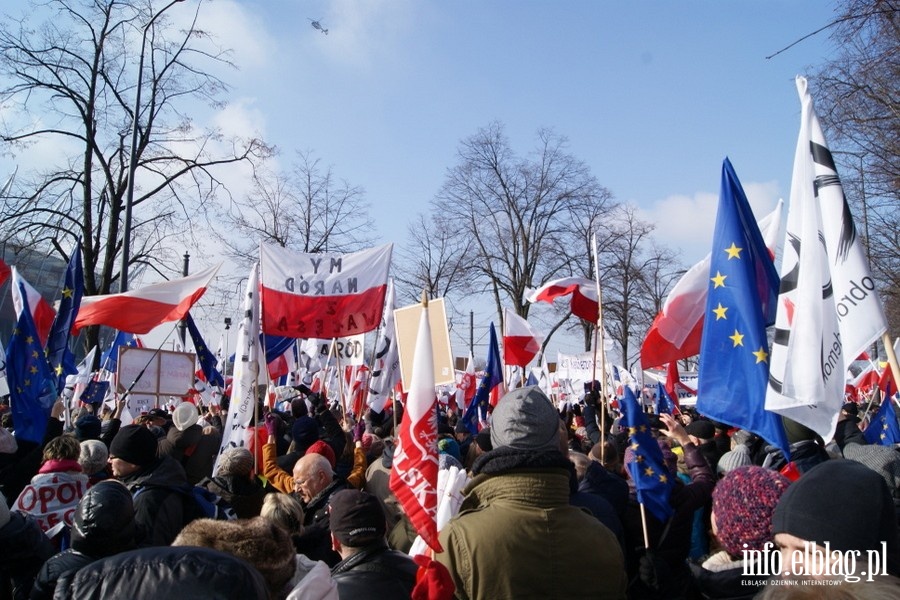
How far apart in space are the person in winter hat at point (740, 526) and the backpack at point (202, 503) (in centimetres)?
286

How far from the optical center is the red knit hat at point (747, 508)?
3.26 m

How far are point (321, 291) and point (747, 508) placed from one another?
7175 millimetres

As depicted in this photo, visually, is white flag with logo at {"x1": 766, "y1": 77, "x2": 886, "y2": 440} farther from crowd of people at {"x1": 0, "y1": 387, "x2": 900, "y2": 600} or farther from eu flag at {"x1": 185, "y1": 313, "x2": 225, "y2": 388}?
eu flag at {"x1": 185, "y1": 313, "x2": 225, "y2": 388}

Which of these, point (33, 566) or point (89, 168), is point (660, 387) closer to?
point (33, 566)

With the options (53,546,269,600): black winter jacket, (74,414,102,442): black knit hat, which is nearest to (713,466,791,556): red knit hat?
(53,546,269,600): black winter jacket

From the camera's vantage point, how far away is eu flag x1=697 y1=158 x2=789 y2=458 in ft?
16.6

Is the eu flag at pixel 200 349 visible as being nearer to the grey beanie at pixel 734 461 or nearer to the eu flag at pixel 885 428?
the grey beanie at pixel 734 461

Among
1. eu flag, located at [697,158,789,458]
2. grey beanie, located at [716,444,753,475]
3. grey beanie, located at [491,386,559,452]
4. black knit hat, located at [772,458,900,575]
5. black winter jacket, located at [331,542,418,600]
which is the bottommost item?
black winter jacket, located at [331,542,418,600]

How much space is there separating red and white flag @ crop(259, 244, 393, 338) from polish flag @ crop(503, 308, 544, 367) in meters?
5.29

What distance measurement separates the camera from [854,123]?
16312 millimetres

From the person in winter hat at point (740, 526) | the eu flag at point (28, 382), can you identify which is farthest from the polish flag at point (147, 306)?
the person in winter hat at point (740, 526)

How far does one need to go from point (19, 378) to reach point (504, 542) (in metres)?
6.99

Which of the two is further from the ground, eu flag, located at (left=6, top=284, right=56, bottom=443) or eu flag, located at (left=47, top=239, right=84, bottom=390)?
eu flag, located at (left=47, top=239, right=84, bottom=390)

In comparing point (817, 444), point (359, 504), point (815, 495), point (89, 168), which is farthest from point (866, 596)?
point (89, 168)
